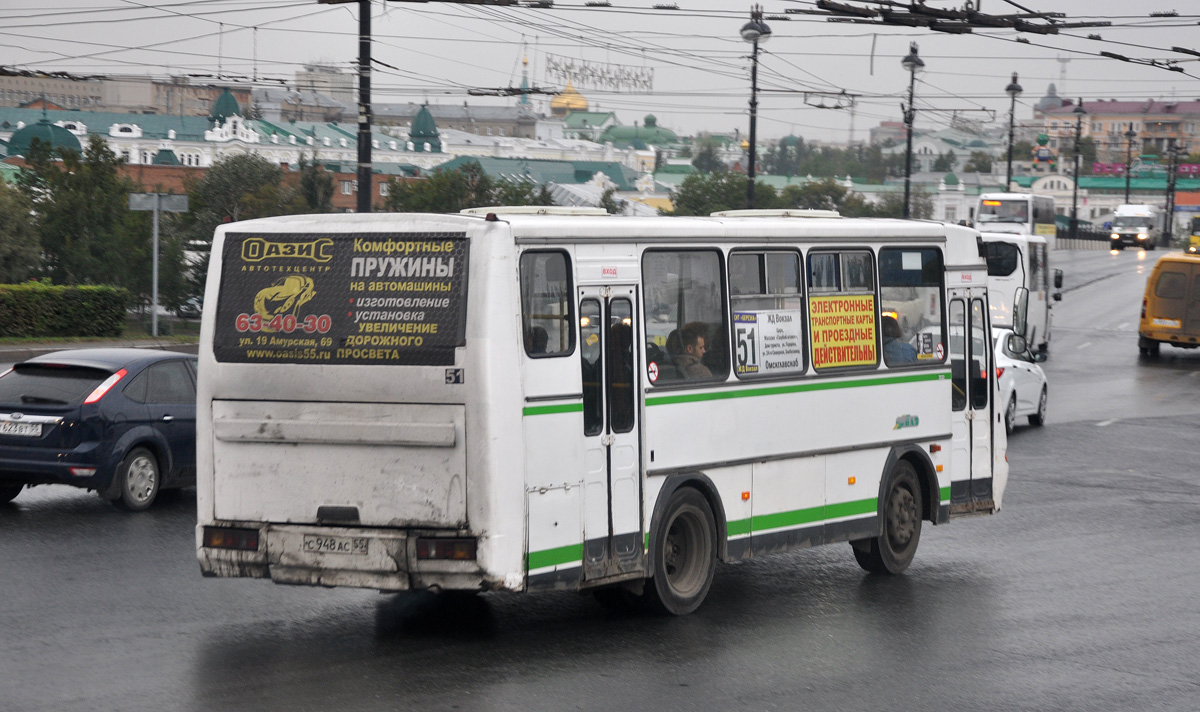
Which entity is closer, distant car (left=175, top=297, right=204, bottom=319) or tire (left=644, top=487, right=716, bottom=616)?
tire (left=644, top=487, right=716, bottom=616)

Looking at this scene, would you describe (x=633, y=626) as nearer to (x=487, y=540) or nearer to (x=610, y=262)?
(x=487, y=540)

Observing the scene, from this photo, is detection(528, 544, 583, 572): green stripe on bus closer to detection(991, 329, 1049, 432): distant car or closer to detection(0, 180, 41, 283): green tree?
detection(991, 329, 1049, 432): distant car

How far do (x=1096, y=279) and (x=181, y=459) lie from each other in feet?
186

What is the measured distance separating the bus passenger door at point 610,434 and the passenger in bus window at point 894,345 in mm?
2817

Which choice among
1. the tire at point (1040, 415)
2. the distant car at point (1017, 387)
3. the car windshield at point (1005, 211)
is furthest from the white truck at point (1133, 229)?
the distant car at point (1017, 387)

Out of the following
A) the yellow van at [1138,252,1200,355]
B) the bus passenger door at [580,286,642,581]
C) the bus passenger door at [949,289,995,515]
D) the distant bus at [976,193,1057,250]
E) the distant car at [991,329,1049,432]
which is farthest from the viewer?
the distant bus at [976,193,1057,250]

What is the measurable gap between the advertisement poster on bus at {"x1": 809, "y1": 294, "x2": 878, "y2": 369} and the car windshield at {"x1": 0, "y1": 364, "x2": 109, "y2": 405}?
6116mm

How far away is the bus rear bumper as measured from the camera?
7848 millimetres

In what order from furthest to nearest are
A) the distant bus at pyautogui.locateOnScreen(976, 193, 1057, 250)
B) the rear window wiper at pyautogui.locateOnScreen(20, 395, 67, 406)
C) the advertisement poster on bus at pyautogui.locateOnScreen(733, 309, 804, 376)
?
the distant bus at pyautogui.locateOnScreen(976, 193, 1057, 250) → the rear window wiper at pyautogui.locateOnScreen(20, 395, 67, 406) → the advertisement poster on bus at pyautogui.locateOnScreen(733, 309, 804, 376)

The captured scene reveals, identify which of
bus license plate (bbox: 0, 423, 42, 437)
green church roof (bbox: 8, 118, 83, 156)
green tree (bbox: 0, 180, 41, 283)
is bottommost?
bus license plate (bbox: 0, 423, 42, 437)

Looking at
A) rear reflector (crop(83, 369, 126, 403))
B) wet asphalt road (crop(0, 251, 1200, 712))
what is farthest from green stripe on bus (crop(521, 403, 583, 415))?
rear reflector (crop(83, 369, 126, 403))

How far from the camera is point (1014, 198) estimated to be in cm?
6538

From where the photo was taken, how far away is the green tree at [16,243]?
138 ft

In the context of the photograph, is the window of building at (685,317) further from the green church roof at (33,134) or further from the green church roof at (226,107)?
the green church roof at (226,107)
